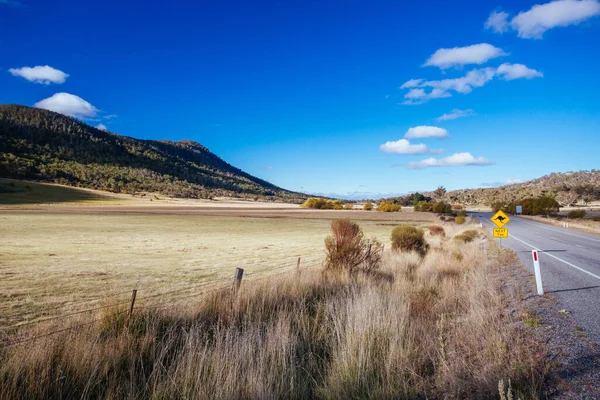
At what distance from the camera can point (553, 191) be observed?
140 metres

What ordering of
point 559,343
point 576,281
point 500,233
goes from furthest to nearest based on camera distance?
point 500,233
point 576,281
point 559,343

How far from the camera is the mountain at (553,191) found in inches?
5044

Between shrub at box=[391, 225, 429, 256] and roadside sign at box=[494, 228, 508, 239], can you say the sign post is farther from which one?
shrub at box=[391, 225, 429, 256]

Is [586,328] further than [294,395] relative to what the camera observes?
Yes

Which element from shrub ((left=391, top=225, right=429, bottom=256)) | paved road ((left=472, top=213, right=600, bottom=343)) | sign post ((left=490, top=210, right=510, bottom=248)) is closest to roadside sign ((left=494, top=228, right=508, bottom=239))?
sign post ((left=490, top=210, right=510, bottom=248))

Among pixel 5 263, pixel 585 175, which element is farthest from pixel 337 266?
pixel 585 175

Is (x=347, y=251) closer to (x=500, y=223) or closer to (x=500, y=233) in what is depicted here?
(x=500, y=233)

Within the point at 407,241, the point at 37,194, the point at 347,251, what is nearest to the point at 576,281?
the point at 347,251

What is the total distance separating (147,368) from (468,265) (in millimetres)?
14598

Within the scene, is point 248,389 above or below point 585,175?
below

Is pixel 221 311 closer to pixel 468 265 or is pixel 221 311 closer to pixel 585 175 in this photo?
pixel 468 265

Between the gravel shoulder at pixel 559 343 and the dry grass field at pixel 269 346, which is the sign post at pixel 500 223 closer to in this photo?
the gravel shoulder at pixel 559 343

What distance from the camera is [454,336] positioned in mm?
6746

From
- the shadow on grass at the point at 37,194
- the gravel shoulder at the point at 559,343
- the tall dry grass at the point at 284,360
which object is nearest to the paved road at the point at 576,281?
the gravel shoulder at the point at 559,343
